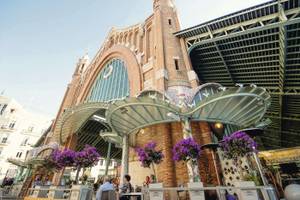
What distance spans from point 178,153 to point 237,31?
11.7m

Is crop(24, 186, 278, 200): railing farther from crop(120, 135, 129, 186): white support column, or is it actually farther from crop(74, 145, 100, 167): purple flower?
crop(120, 135, 129, 186): white support column

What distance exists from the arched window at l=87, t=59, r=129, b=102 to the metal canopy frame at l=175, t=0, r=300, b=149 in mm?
7799

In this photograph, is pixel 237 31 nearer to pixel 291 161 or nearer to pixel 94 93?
pixel 291 161

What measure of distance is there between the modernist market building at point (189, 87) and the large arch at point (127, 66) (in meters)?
0.12

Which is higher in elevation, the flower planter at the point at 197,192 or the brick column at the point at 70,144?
the brick column at the point at 70,144

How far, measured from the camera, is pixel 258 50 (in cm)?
1452

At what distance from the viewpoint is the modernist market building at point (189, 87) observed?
9.66 meters

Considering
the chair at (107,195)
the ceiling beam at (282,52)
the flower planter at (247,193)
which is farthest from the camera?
the ceiling beam at (282,52)

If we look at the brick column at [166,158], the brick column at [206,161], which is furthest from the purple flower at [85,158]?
the brick column at [206,161]

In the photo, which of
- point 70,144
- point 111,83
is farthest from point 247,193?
point 111,83

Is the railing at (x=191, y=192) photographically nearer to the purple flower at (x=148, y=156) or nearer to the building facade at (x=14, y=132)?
the purple flower at (x=148, y=156)

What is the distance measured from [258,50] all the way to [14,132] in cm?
4662

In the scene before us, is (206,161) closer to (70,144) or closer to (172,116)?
(172,116)

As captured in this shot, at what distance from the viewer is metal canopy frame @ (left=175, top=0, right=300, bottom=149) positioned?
465 inches
